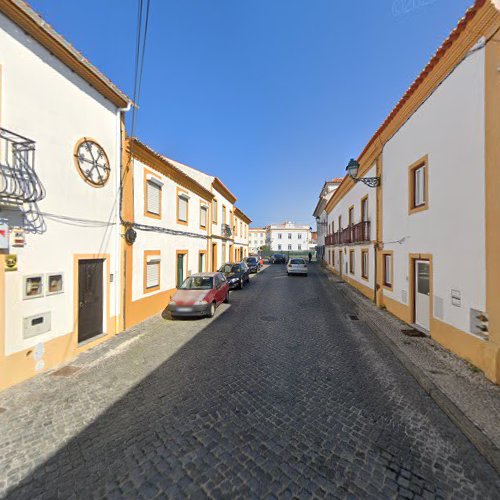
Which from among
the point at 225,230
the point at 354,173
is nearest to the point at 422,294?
the point at 354,173

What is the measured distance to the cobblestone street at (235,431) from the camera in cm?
262

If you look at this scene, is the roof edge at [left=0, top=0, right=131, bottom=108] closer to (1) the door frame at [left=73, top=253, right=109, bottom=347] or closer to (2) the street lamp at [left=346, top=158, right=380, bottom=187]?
(1) the door frame at [left=73, top=253, right=109, bottom=347]

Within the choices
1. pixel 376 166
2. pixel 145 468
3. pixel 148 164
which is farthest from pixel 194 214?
pixel 145 468

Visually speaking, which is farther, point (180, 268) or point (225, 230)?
point (225, 230)

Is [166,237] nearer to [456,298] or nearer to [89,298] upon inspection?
[89,298]

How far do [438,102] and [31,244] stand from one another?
9239mm

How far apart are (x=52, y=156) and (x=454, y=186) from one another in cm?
846

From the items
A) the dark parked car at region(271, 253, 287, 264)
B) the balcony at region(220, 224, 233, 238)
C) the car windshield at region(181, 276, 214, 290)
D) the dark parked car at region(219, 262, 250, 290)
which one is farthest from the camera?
the dark parked car at region(271, 253, 287, 264)

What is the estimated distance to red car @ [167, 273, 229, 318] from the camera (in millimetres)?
8516

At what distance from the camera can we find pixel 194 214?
13.2 metres

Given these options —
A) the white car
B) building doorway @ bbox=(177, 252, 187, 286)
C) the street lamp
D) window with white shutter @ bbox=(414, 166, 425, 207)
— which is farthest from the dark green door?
the white car

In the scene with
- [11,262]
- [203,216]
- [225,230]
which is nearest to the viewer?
[11,262]

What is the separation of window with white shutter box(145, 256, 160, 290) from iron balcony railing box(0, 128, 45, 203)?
4.33 m

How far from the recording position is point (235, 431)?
337 cm
